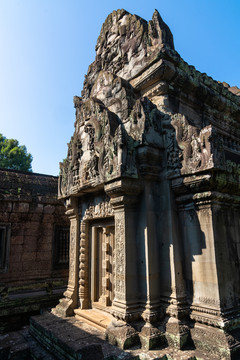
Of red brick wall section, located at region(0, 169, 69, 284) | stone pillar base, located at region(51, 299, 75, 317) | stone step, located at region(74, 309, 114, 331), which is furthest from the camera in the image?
red brick wall section, located at region(0, 169, 69, 284)

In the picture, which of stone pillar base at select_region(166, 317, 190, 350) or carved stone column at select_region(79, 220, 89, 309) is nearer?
stone pillar base at select_region(166, 317, 190, 350)

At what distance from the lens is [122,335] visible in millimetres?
4398

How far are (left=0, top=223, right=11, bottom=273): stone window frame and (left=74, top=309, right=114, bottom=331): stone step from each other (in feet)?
11.6

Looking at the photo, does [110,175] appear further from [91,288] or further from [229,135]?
[229,135]

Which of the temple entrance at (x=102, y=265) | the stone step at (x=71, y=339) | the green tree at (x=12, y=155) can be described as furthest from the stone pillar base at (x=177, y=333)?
the green tree at (x=12, y=155)

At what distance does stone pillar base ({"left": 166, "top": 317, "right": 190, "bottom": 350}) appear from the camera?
4.20 metres

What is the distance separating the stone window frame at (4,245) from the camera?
8703 millimetres

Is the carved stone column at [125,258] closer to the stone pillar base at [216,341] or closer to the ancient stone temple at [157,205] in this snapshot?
the ancient stone temple at [157,205]

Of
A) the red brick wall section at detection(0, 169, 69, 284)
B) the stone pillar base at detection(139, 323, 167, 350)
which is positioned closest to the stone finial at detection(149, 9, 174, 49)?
the stone pillar base at detection(139, 323, 167, 350)

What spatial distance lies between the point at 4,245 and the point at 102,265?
427 cm

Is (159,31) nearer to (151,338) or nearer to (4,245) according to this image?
(151,338)

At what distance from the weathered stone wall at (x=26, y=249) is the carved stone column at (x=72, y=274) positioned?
6.79 ft

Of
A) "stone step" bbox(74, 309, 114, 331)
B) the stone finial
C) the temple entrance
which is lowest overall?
"stone step" bbox(74, 309, 114, 331)

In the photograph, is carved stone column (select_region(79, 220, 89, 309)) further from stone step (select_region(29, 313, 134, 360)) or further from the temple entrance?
stone step (select_region(29, 313, 134, 360))
